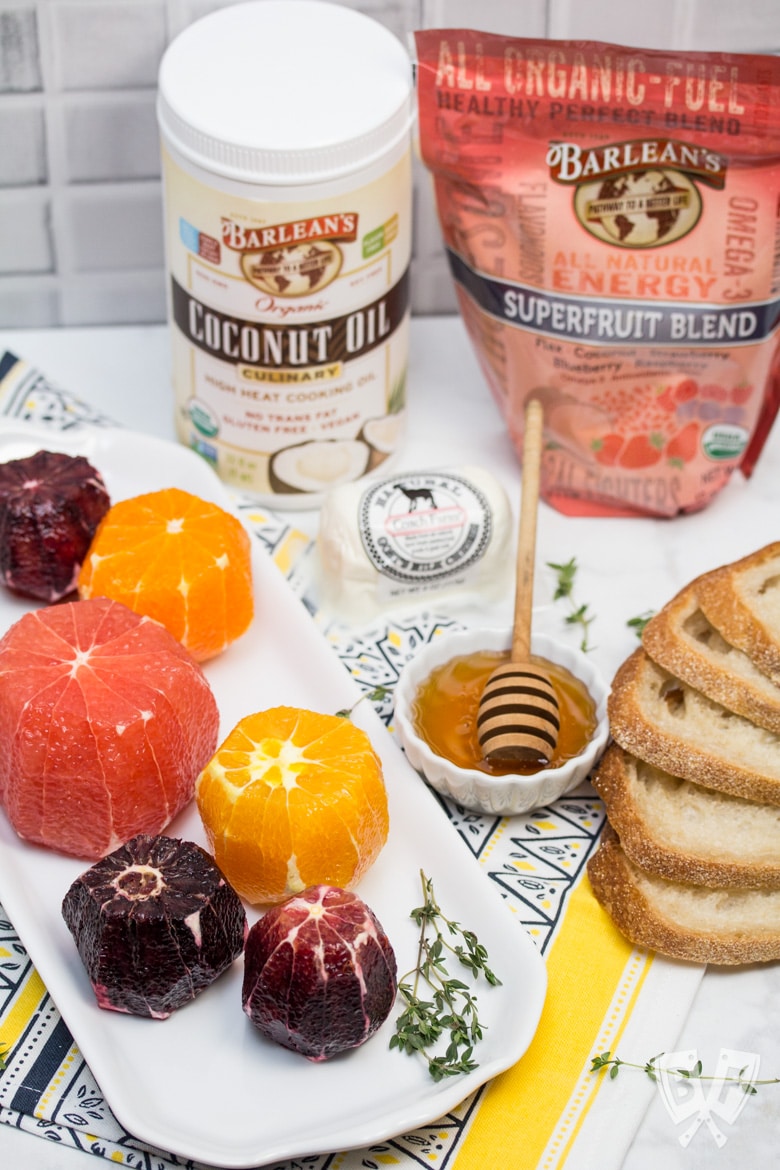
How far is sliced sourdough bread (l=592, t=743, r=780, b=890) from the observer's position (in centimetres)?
152

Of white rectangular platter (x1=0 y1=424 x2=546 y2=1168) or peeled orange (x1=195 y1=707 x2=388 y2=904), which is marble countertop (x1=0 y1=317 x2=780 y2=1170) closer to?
white rectangular platter (x1=0 y1=424 x2=546 y2=1168)

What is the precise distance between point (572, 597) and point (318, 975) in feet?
2.56

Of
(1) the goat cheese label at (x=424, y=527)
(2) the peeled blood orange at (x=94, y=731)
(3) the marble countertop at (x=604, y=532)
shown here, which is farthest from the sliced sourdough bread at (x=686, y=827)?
(2) the peeled blood orange at (x=94, y=731)

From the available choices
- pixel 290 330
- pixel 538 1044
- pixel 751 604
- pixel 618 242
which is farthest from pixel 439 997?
pixel 618 242

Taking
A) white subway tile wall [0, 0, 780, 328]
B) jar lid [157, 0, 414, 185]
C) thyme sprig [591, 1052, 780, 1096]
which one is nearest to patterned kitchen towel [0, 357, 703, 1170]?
thyme sprig [591, 1052, 780, 1096]

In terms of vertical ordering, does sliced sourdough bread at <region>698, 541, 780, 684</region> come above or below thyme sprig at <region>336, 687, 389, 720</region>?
above

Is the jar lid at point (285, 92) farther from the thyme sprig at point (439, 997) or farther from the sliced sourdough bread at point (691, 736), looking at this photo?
the thyme sprig at point (439, 997)

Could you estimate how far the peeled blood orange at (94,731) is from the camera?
1.52 m

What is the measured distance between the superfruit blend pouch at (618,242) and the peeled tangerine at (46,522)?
59cm

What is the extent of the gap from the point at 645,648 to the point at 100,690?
0.62 metres

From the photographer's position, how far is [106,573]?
176 cm

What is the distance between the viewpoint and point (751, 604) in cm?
170

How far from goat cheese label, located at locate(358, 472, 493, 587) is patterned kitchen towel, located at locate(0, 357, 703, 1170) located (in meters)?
0.32

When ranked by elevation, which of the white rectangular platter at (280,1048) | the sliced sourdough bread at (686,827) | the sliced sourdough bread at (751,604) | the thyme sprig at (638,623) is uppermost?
the sliced sourdough bread at (751,604)
